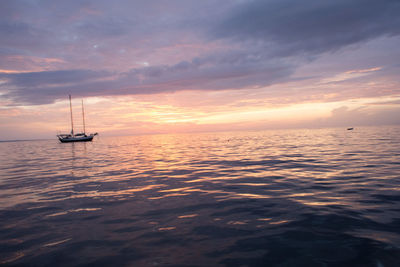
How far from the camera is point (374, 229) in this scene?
604 centimetres

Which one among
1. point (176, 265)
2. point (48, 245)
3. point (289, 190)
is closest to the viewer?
point (176, 265)

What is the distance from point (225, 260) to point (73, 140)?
10126cm

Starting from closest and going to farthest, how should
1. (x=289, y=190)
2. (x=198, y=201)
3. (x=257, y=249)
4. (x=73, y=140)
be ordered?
(x=257, y=249) < (x=198, y=201) < (x=289, y=190) < (x=73, y=140)

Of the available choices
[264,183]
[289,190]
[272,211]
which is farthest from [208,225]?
[264,183]

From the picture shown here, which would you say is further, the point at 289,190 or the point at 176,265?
the point at 289,190

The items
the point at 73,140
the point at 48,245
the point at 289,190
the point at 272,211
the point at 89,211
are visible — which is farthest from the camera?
the point at 73,140

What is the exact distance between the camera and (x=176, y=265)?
15.6 feet

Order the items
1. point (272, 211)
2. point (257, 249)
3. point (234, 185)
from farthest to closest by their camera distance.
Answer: point (234, 185), point (272, 211), point (257, 249)

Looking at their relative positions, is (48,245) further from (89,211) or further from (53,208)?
(53,208)

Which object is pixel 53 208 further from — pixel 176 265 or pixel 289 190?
pixel 289 190

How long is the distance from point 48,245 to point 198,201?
5.19 m

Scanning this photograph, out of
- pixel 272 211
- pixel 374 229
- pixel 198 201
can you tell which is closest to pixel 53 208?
pixel 198 201

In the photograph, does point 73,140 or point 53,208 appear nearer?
point 53,208

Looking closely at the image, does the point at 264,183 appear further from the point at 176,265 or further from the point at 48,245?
the point at 48,245
